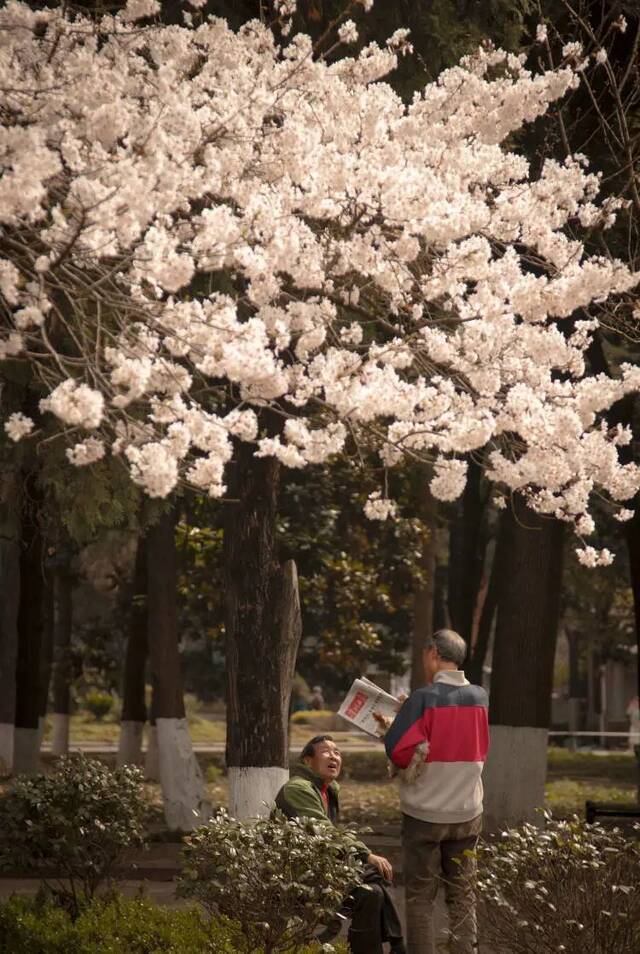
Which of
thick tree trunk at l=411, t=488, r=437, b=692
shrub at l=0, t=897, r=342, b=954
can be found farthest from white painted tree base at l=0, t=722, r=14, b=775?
shrub at l=0, t=897, r=342, b=954

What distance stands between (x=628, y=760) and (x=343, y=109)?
95.1ft

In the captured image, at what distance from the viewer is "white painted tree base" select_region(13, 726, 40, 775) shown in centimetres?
1933

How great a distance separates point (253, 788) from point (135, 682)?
11642 millimetres

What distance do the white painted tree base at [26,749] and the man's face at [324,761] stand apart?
37.0 ft

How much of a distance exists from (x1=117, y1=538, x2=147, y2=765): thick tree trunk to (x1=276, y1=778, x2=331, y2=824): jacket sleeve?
15479 mm

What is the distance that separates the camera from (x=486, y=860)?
7.01m

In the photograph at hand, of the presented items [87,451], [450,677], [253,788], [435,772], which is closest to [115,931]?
[435,772]

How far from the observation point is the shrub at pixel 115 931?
7500 mm

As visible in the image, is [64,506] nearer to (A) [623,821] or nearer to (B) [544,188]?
(B) [544,188]

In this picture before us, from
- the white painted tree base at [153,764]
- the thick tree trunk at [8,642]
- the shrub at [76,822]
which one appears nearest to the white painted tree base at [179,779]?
the thick tree trunk at [8,642]

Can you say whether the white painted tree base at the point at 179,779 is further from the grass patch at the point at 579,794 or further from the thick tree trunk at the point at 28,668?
the grass patch at the point at 579,794

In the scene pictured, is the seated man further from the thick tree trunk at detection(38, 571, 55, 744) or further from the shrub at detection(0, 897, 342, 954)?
the thick tree trunk at detection(38, 571, 55, 744)

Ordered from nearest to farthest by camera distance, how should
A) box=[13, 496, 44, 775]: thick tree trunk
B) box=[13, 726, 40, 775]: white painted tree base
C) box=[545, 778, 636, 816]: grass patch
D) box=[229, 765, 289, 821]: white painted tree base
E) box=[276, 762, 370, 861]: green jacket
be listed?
box=[276, 762, 370, 861]: green jacket
box=[229, 765, 289, 821]: white painted tree base
box=[13, 496, 44, 775]: thick tree trunk
box=[13, 726, 40, 775]: white painted tree base
box=[545, 778, 636, 816]: grass patch

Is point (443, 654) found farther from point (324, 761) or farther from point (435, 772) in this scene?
point (324, 761)
